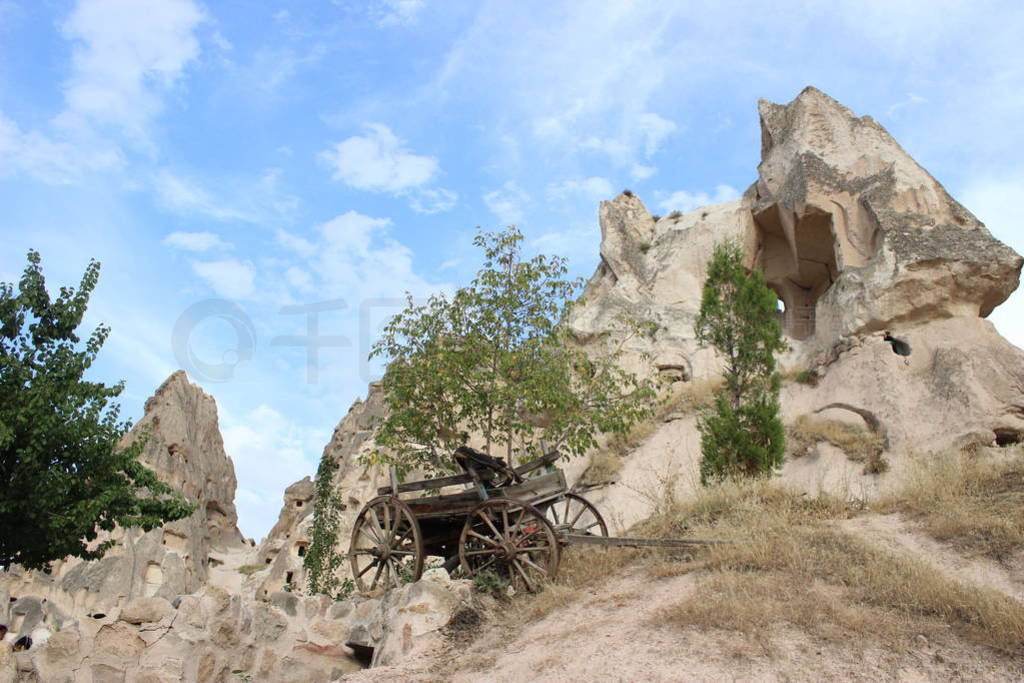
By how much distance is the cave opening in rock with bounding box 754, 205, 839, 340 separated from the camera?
2370 centimetres

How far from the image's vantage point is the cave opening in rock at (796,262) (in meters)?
23.7

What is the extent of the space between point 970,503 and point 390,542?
6.39 metres

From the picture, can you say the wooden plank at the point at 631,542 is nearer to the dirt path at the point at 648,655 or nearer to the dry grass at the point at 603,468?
the dirt path at the point at 648,655

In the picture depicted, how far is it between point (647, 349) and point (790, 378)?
4.36 meters

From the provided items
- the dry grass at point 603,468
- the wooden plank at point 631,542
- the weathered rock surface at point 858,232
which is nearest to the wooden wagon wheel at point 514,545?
the wooden plank at point 631,542

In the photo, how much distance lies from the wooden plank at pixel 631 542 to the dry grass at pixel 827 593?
0.12 metres

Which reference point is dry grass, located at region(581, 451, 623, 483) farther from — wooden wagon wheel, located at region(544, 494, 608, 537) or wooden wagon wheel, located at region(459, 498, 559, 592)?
wooden wagon wheel, located at region(459, 498, 559, 592)

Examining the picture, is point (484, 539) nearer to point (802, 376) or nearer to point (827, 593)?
point (827, 593)

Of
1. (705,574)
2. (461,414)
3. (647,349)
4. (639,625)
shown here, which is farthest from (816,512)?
(647,349)

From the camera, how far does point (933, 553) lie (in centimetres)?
746

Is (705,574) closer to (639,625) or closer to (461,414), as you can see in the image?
(639,625)

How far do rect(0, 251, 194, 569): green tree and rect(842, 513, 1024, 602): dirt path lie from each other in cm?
899

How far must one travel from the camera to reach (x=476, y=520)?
8.98 m

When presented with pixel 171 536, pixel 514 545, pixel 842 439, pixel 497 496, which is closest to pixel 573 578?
pixel 514 545
